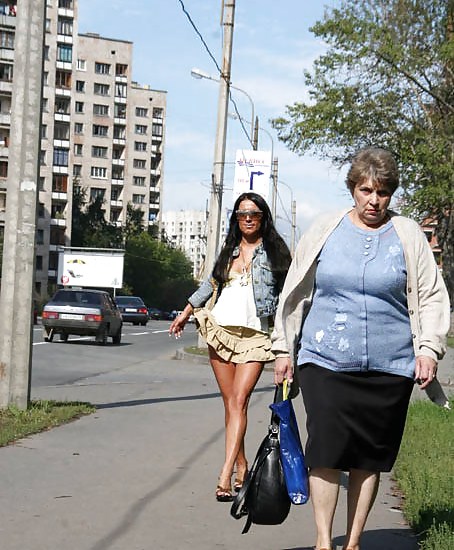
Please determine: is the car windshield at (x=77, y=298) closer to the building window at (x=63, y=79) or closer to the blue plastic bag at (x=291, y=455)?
the blue plastic bag at (x=291, y=455)

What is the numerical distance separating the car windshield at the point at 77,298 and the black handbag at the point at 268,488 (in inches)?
1004

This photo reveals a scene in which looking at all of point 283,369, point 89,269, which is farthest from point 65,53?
point 283,369

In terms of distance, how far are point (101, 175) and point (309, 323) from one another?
12944cm

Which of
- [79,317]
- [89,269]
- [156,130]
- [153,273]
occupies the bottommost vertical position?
[153,273]

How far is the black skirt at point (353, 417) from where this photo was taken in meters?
4.84

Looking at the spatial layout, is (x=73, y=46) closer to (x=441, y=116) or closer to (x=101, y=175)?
(x=101, y=175)

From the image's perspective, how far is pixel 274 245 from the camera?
718 centimetres

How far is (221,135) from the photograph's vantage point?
26312 mm

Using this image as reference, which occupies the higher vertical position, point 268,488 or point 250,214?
point 250,214

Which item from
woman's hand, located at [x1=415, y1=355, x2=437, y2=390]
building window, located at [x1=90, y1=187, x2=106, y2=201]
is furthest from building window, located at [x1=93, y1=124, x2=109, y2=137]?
woman's hand, located at [x1=415, y1=355, x2=437, y2=390]

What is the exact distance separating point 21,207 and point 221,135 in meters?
16.4

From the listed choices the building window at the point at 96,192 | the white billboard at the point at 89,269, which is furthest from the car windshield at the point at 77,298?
the building window at the point at 96,192

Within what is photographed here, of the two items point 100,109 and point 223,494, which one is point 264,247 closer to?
point 223,494

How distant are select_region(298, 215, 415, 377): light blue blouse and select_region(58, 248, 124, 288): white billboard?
225 ft
